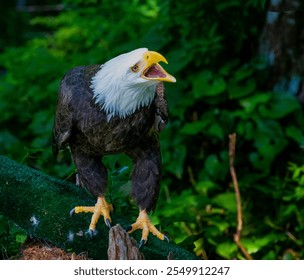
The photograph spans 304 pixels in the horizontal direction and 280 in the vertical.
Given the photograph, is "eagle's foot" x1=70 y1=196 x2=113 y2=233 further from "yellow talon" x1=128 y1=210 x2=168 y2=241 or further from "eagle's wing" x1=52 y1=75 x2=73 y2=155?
"eagle's wing" x1=52 y1=75 x2=73 y2=155

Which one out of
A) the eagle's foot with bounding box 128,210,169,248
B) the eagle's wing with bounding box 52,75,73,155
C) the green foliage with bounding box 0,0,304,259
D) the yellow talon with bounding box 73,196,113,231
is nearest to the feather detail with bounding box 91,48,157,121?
the eagle's wing with bounding box 52,75,73,155

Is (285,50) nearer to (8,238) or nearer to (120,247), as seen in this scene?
(8,238)

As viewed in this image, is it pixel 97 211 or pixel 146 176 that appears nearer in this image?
pixel 97 211

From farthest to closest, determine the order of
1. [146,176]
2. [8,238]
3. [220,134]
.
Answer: [220,134]
[8,238]
[146,176]

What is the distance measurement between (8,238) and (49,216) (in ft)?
1.99

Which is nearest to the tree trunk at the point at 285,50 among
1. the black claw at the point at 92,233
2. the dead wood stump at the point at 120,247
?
the black claw at the point at 92,233

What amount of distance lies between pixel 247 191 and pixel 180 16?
1.84 metres

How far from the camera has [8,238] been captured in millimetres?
4289

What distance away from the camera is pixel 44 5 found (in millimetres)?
12938

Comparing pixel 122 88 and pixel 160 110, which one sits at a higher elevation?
pixel 122 88

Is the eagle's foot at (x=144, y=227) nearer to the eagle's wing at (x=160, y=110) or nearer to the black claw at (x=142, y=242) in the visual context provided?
the black claw at (x=142, y=242)

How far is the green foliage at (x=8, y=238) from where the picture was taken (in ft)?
13.9

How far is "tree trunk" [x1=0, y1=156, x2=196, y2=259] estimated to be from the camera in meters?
3.78

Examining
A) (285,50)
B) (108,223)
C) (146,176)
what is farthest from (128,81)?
(285,50)
